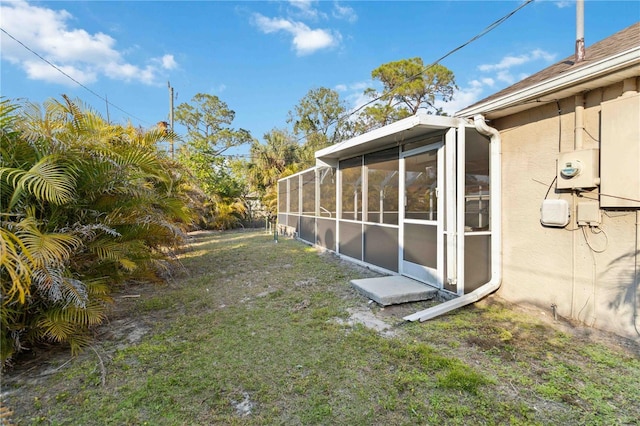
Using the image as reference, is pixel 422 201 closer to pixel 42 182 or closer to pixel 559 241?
pixel 559 241

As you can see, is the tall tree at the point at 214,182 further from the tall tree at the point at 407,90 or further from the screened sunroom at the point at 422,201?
the tall tree at the point at 407,90

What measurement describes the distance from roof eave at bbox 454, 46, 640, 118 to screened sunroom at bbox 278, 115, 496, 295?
1.05ft

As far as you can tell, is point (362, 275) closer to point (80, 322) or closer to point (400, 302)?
point (400, 302)

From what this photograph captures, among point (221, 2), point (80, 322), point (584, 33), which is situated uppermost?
point (221, 2)

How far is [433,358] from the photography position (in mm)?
2762

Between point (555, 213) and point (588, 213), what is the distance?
294 mm

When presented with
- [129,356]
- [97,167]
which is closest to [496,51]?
[97,167]

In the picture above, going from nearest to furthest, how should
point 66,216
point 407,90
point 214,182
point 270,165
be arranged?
point 66,216 → point 214,182 → point 270,165 → point 407,90

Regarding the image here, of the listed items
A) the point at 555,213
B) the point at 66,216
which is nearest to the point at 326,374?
the point at 66,216

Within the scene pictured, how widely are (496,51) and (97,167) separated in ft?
29.2

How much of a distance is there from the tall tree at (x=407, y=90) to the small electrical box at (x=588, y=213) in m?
15.2

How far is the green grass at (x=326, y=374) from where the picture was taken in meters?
2.08

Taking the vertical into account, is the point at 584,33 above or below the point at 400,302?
above

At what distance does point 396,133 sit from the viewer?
4.87 metres
